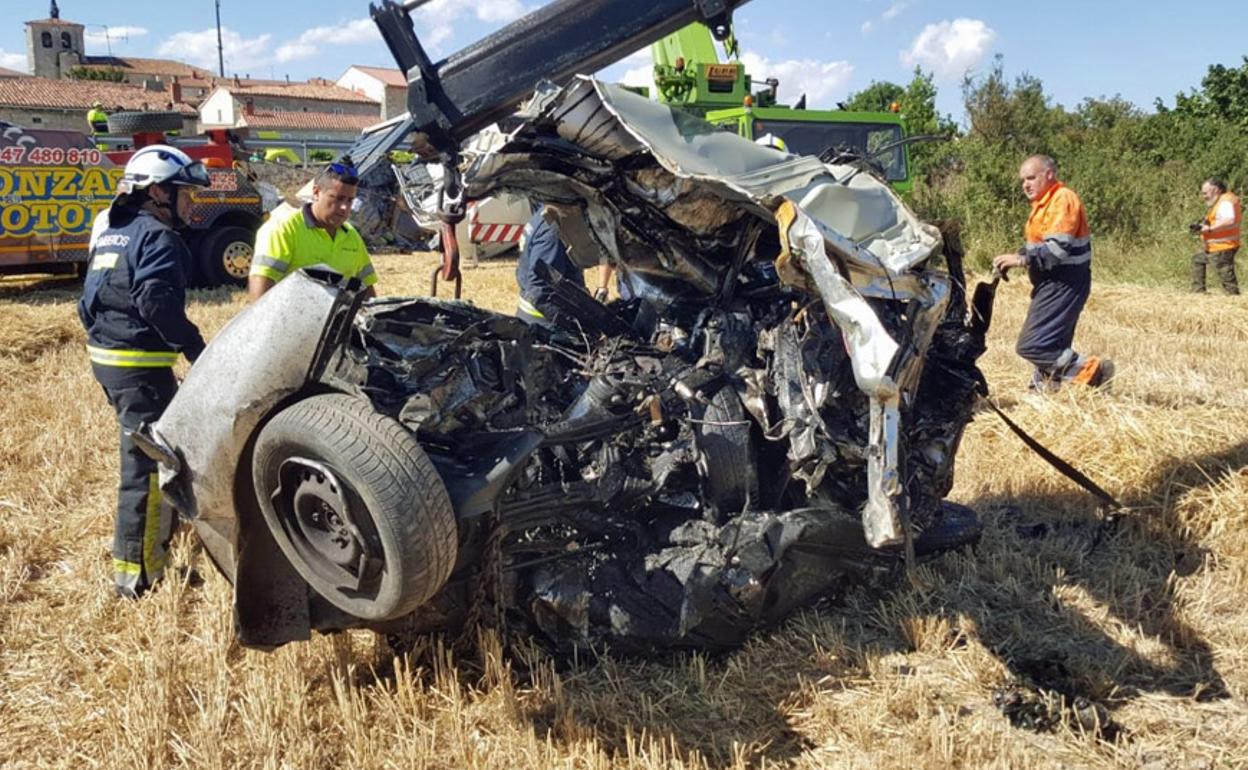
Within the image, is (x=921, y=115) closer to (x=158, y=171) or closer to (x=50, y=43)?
(x=158, y=171)

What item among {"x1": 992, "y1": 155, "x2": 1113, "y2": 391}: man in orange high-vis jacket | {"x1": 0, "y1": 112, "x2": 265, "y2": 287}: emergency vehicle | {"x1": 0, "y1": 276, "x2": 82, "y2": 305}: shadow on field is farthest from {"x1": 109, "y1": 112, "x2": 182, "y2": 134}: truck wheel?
{"x1": 992, "y1": 155, "x2": 1113, "y2": 391}: man in orange high-vis jacket

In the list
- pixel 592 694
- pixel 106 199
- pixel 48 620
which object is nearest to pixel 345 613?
pixel 592 694

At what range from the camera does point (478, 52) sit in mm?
3979

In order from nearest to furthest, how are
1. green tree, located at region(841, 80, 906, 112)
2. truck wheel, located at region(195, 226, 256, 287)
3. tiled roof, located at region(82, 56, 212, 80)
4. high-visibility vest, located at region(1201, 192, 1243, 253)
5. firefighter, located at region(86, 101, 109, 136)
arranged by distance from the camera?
high-visibility vest, located at region(1201, 192, 1243, 253) < truck wheel, located at region(195, 226, 256, 287) < firefighter, located at region(86, 101, 109, 136) < green tree, located at region(841, 80, 906, 112) < tiled roof, located at region(82, 56, 212, 80)

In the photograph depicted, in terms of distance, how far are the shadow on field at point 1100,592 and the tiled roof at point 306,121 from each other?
4165 centimetres

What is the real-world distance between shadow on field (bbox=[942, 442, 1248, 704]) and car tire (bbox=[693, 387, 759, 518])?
37.1 inches

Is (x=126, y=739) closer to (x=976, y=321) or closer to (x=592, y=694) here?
(x=592, y=694)

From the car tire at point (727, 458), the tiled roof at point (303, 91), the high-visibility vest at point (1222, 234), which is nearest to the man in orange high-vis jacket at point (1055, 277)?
the car tire at point (727, 458)

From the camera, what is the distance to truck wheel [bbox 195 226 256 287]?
11.3 m

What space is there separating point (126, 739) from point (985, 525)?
3352mm

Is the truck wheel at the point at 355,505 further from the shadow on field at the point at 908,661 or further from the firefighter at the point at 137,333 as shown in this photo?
the firefighter at the point at 137,333

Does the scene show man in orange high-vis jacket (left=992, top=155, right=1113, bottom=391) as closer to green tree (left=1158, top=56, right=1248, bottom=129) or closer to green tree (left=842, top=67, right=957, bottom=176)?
green tree (left=842, top=67, right=957, bottom=176)

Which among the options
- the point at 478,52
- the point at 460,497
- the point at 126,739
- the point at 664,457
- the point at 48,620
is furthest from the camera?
the point at 478,52

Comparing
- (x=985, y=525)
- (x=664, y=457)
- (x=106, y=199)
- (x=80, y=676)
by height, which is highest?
(x=106, y=199)
